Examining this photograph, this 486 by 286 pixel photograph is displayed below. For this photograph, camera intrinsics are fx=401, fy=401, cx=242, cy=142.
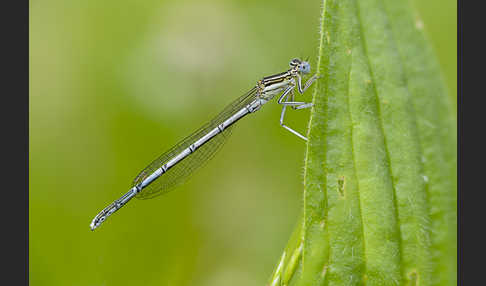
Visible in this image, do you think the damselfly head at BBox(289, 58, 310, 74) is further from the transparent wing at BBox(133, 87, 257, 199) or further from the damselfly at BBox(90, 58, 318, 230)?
the transparent wing at BBox(133, 87, 257, 199)

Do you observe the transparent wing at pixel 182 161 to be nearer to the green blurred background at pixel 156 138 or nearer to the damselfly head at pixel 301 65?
the green blurred background at pixel 156 138

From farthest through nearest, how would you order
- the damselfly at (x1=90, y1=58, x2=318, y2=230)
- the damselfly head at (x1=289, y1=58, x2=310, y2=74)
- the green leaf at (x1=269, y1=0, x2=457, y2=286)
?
1. the damselfly at (x1=90, y1=58, x2=318, y2=230)
2. the damselfly head at (x1=289, y1=58, x2=310, y2=74)
3. the green leaf at (x1=269, y1=0, x2=457, y2=286)

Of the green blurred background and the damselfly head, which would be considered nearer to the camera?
the damselfly head

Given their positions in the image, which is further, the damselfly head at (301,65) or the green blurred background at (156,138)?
the green blurred background at (156,138)

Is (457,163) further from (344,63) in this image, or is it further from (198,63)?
(198,63)

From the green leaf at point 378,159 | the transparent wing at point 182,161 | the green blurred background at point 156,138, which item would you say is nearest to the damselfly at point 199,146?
the transparent wing at point 182,161

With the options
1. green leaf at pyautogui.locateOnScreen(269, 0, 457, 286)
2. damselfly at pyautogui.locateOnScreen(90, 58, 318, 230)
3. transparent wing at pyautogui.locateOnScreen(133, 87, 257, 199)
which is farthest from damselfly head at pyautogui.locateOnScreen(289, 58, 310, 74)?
green leaf at pyautogui.locateOnScreen(269, 0, 457, 286)

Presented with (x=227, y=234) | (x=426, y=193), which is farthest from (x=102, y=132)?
(x=426, y=193)
